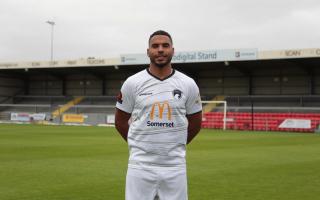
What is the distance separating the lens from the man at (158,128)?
4.17 meters

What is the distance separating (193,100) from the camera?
4.46 meters

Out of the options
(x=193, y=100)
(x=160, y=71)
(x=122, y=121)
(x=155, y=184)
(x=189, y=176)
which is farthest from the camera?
(x=189, y=176)

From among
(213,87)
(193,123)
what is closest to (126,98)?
(193,123)

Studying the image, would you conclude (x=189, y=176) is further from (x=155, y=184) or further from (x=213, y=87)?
(x=213, y=87)

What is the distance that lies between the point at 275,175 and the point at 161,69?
8.73 m

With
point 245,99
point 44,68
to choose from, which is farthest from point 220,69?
point 44,68

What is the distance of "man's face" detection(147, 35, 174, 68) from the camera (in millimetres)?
4234

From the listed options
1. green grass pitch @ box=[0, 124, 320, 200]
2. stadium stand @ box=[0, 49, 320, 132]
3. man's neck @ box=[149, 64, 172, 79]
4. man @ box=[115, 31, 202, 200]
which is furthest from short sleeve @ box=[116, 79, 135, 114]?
stadium stand @ box=[0, 49, 320, 132]

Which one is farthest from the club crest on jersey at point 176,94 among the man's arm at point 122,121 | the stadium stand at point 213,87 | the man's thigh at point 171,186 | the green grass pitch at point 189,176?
the stadium stand at point 213,87

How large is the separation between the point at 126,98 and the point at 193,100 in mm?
586

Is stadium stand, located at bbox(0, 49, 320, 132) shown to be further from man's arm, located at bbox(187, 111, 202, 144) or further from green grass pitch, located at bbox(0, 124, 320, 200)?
man's arm, located at bbox(187, 111, 202, 144)

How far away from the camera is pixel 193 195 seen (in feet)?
30.3

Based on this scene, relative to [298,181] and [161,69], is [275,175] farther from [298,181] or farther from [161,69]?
[161,69]

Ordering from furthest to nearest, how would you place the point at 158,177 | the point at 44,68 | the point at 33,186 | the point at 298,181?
the point at 44,68
the point at 298,181
the point at 33,186
the point at 158,177
